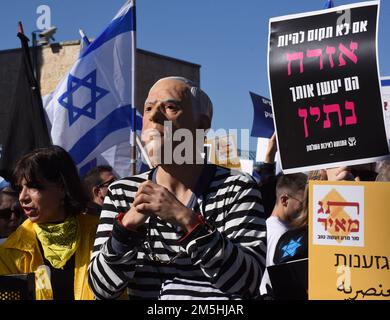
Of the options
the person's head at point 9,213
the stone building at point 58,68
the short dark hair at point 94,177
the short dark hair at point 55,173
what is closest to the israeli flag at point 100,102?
the short dark hair at point 94,177

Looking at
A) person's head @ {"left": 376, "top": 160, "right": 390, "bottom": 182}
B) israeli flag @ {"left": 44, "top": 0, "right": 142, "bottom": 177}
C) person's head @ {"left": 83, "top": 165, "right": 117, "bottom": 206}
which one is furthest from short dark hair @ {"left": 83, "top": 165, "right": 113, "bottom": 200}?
person's head @ {"left": 376, "top": 160, "right": 390, "bottom": 182}

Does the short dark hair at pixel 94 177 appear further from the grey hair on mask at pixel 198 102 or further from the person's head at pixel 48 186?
the grey hair on mask at pixel 198 102

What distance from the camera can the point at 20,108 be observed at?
6633 millimetres

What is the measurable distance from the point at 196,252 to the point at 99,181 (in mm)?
3891

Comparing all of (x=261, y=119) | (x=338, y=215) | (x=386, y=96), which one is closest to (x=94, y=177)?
(x=386, y=96)

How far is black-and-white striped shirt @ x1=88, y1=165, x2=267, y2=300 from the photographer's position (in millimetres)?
2277

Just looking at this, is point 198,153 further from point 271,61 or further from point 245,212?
point 271,61

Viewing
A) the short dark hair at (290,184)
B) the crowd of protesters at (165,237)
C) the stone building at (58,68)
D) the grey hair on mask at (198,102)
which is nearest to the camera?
the crowd of protesters at (165,237)

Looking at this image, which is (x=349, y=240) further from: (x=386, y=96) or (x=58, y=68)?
(x=58, y=68)

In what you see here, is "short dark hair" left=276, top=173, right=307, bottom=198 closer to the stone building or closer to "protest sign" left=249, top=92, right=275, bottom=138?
"protest sign" left=249, top=92, right=275, bottom=138

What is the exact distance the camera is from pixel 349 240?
2.90 metres

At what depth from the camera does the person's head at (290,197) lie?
4707 mm

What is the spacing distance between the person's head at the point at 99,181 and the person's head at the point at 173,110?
3.43 meters
